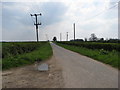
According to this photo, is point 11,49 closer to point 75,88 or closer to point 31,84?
point 31,84

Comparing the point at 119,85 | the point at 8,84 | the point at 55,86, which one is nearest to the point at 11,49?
the point at 8,84

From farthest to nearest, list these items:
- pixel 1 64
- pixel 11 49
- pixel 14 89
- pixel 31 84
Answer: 1. pixel 11 49
2. pixel 1 64
3. pixel 31 84
4. pixel 14 89

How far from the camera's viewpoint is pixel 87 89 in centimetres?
605

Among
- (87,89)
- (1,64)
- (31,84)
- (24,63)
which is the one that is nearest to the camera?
(87,89)

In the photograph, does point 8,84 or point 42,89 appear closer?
point 42,89

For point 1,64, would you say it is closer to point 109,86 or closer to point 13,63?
point 13,63

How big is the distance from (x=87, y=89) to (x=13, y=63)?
7.45m

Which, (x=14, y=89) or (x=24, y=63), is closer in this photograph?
(x=14, y=89)

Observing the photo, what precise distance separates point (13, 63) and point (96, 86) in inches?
289

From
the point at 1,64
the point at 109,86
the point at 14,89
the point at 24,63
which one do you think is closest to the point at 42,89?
the point at 14,89

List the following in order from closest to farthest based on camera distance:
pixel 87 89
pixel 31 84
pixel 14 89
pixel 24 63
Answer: pixel 87 89 < pixel 14 89 < pixel 31 84 < pixel 24 63

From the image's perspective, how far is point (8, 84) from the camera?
23.7 feet

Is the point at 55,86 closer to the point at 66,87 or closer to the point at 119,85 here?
the point at 66,87

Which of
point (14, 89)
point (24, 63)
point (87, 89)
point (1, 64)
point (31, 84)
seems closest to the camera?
point (87, 89)
